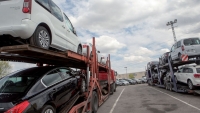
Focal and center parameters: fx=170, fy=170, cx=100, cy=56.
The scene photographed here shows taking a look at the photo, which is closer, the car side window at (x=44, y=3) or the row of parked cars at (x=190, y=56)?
the car side window at (x=44, y=3)

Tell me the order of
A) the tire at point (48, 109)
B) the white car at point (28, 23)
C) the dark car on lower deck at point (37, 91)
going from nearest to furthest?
the dark car on lower deck at point (37, 91)
the tire at point (48, 109)
the white car at point (28, 23)

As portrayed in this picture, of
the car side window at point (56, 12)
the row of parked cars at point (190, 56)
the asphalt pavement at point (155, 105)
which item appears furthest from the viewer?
the row of parked cars at point (190, 56)

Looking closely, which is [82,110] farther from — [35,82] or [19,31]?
[19,31]

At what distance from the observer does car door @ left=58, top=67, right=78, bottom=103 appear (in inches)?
173

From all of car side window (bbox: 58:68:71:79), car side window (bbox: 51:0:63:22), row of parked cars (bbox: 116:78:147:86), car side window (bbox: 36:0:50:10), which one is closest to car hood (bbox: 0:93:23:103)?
car side window (bbox: 58:68:71:79)

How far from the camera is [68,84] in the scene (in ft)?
15.1

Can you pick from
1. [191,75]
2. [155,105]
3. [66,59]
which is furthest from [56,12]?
[191,75]

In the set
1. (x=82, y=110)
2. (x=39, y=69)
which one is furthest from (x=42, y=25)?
(x=82, y=110)

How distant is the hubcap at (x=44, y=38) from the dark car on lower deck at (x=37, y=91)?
2.13 ft

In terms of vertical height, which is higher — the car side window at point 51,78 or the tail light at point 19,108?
the car side window at point 51,78

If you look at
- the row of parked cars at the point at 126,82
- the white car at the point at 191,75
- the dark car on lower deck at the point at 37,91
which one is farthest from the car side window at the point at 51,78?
the row of parked cars at the point at 126,82

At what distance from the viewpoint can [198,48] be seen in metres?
11.0

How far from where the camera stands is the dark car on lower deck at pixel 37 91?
9.83 ft

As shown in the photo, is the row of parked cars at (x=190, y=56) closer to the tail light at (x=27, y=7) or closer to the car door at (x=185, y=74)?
the car door at (x=185, y=74)
